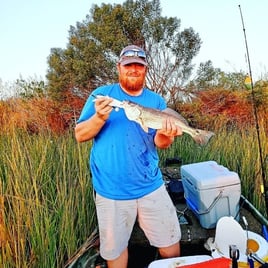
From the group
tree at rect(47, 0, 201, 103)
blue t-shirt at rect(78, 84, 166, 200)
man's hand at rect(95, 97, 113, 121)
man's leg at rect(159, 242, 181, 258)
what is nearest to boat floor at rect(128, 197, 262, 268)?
man's leg at rect(159, 242, 181, 258)

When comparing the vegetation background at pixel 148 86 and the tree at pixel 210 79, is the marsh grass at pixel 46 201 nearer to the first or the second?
the vegetation background at pixel 148 86

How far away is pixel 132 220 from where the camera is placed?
8.21 ft

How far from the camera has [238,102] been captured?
12086 mm

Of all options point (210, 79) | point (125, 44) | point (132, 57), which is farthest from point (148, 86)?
point (132, 57)

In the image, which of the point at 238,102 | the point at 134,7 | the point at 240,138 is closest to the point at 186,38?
the point at 134,7

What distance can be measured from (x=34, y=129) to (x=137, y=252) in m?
3.54

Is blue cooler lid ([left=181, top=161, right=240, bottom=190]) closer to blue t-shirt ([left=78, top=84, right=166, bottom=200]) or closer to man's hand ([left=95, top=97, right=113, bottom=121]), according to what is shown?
blue t-shirt ([left=78, top=84, right=166, bottom=200])

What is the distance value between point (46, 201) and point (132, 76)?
4.12 feet

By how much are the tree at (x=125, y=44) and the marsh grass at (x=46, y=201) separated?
818 cm

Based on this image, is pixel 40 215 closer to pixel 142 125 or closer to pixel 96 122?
pixel 96 122

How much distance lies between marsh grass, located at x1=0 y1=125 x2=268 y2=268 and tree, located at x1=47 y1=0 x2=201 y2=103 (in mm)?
8183

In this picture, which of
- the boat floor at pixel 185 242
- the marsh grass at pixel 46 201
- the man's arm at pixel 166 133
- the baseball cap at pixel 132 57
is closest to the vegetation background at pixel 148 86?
the marsh grass at pixel 46 201

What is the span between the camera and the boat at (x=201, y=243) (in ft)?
6.98

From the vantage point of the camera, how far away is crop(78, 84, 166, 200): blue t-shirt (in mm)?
2422
